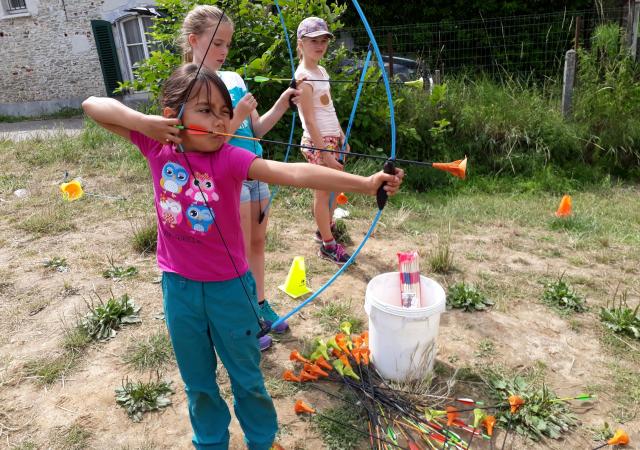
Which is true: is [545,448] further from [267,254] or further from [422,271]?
[267,254]

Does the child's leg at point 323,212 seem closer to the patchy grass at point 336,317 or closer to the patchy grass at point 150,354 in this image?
the patchy grass at point 336,317

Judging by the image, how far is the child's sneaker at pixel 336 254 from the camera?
356cm

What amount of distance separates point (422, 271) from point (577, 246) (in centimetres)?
135

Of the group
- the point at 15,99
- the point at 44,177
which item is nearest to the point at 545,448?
the point at 44,177

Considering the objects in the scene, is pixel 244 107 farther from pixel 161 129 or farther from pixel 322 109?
pixel 322 109

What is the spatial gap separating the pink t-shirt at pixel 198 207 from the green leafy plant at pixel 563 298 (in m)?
2.18

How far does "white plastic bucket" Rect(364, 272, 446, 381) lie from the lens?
2193 millimetres

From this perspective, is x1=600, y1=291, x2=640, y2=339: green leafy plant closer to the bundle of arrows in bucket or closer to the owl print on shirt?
the bundle of arrows in bucket

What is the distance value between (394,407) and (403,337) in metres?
0.31

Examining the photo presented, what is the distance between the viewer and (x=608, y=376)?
7.67 ft

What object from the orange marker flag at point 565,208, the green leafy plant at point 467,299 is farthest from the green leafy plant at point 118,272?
the orange marker flag at point 565,208

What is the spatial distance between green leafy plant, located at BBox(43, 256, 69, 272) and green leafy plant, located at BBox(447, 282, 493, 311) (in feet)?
8.98

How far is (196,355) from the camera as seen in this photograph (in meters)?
1.69

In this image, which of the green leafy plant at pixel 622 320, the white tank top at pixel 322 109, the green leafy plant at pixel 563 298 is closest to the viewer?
the green leafy plant at pixel 622 320
